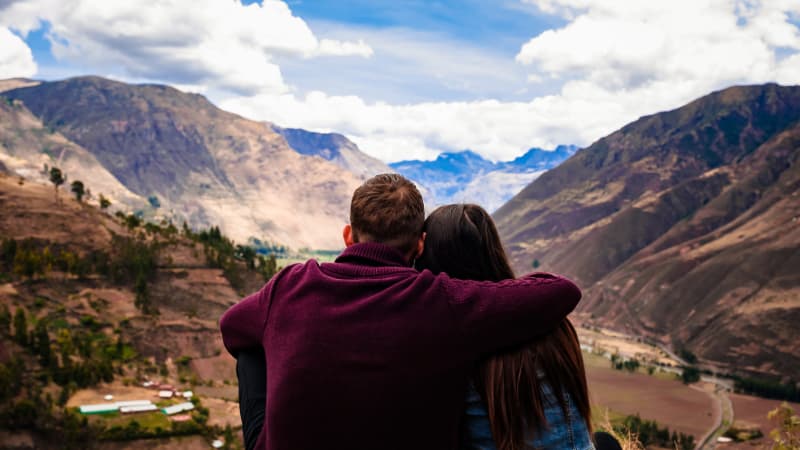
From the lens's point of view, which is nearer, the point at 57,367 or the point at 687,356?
the point at 57,367

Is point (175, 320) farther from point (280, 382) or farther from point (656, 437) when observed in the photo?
point (280, 382)

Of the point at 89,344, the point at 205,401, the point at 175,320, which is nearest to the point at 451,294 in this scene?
the point at 205,401

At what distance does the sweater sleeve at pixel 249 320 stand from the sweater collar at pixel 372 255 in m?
0.58

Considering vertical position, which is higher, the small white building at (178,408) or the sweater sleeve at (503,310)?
the sweater sleeve at (503,310)

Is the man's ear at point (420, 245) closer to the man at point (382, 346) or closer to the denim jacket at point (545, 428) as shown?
the man at point (382, 346)

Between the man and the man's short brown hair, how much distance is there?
0.34 m

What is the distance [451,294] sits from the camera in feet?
16.1

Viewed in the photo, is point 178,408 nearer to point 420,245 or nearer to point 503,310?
point 420,245

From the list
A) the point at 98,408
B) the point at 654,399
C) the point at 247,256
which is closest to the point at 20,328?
the point at 98,408

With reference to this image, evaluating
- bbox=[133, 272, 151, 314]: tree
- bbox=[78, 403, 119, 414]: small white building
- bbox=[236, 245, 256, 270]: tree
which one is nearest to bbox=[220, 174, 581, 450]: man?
bbox=[78, 403, 119, 414]: small white building

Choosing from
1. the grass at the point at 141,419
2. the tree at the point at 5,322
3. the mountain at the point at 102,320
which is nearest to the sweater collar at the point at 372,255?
the mountain at the point at 102,320

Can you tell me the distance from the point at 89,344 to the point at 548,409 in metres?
105

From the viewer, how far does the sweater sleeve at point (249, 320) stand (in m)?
5.30

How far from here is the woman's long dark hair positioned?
5027mm
